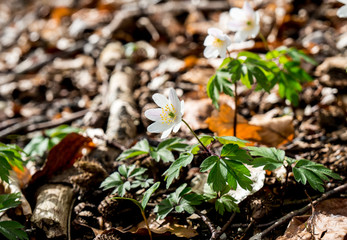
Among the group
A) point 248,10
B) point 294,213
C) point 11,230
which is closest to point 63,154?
point 11,230

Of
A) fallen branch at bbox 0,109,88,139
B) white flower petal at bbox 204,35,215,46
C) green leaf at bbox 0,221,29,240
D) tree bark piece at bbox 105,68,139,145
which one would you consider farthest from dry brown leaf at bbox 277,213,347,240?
fallen branch at bbox 0,109,88,139

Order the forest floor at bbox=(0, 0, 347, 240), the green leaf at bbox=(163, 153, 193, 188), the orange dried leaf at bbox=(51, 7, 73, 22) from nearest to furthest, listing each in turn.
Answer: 1. the green leaf at bbox=(163, 153, 193, 188)
2. the forest floor at bbox=(0, 0, 347, 240)
3. the orange dried leaf at bbox=(51, 7, 73, 22)

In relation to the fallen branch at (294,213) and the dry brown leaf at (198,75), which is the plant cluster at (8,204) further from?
the dry brown leaf at (198,75)

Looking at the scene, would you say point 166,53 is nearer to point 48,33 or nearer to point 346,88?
point 346,88

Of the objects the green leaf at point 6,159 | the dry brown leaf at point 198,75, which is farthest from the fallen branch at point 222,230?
the dry brown leaf at point 198,75

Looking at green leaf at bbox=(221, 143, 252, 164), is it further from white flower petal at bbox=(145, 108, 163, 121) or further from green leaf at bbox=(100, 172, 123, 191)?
green leaf at bbox=(100, 172, 123, 191)

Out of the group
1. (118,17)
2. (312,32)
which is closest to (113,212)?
(312,32)
